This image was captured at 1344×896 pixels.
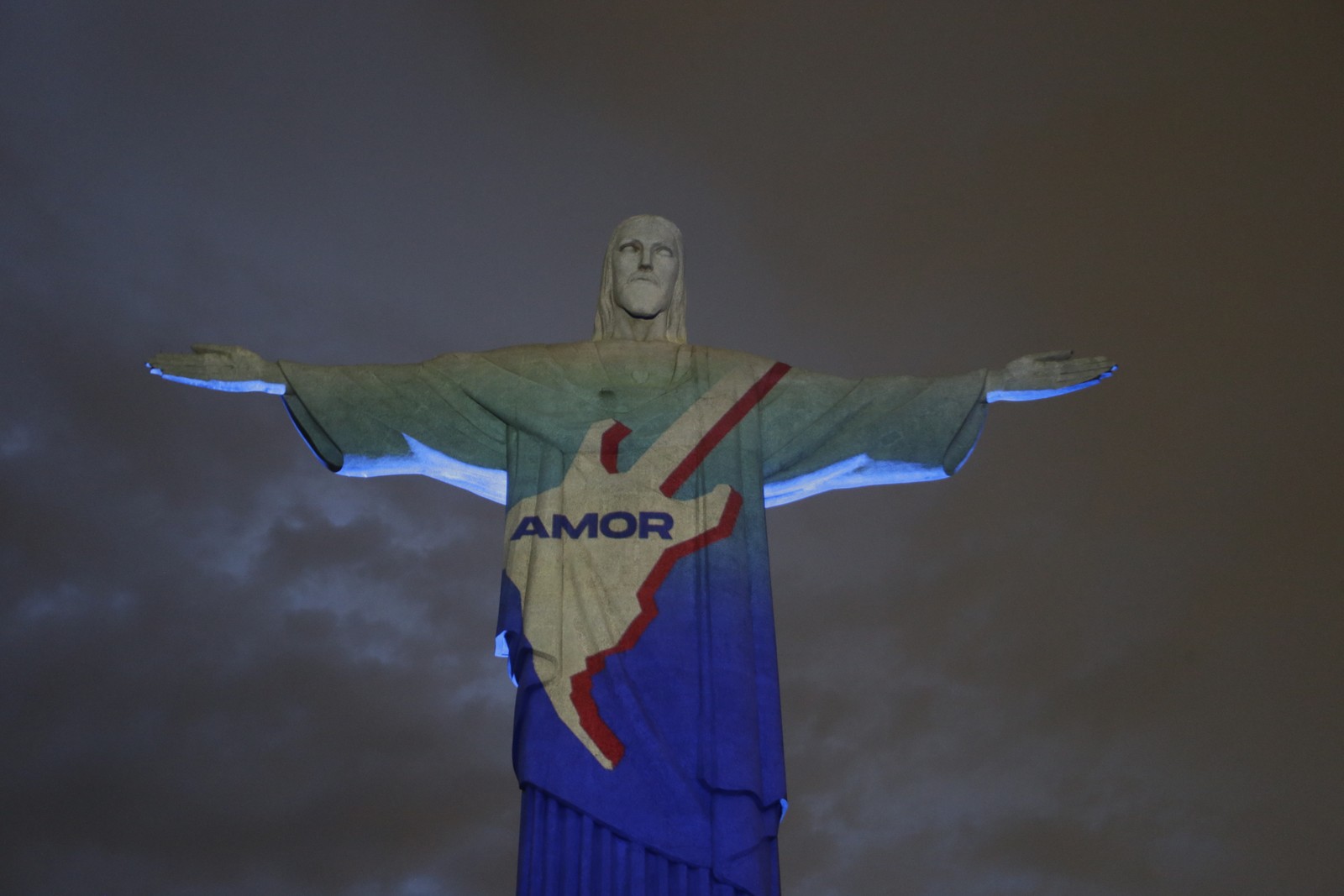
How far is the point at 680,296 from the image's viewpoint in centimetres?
1184

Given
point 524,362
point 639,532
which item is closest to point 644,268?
point 524,362

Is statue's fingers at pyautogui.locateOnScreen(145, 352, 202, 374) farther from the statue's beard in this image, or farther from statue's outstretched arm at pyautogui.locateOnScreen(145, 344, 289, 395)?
the statue's beard

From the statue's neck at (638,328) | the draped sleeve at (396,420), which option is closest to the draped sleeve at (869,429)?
the statue's neck at (638,328)

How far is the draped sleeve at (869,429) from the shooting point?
1084 centimetres

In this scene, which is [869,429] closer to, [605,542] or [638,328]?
[638,328]

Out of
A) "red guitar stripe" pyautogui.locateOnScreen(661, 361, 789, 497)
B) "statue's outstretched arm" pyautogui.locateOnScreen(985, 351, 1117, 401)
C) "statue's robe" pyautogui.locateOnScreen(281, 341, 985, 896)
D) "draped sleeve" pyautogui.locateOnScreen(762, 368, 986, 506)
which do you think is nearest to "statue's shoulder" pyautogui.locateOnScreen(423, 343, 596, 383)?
"statue's robe" pyautogui.locateOnScreen(281, 341, 985, 896)

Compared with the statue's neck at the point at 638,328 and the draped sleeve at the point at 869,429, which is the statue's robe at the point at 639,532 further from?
the statue's neck at the point at 638,328

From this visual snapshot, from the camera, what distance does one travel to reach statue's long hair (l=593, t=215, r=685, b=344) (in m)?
11.7

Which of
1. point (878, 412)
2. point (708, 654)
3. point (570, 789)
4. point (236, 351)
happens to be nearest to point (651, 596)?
point (708, 654)

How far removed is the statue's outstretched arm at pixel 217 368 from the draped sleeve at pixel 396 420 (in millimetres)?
199

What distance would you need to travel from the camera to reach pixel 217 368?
10539 mm

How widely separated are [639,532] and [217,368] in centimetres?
329

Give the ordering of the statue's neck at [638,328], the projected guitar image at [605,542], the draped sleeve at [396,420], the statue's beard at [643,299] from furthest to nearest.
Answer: the statue's neck at [638,328], the statue's beard at [643,299], the draped sleeve at [396,420], the projected guitar image at [605,542]

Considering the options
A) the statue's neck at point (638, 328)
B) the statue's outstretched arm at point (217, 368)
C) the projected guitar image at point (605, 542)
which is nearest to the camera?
the projected guitar image at point (605, 542)
